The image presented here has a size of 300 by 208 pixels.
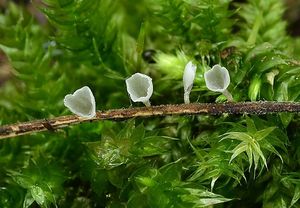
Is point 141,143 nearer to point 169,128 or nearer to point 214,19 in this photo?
point 169,128

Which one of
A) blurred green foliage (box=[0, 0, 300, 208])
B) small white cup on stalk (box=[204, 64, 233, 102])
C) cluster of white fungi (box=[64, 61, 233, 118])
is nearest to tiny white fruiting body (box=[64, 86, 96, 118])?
cluster of white fungi (box=[64, 61, 233, 118])

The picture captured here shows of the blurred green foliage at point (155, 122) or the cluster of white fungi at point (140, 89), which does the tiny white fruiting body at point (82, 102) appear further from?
the blurred green foliage at point (155, 122)

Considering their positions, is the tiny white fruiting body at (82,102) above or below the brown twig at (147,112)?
above

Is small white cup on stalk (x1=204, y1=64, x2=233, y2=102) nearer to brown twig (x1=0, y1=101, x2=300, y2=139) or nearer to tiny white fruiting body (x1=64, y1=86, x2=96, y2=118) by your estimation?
brown twig (x1=0, y1=101, x2=300, y2=139)

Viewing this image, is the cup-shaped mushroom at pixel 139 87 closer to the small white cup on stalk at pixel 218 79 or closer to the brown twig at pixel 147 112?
the brown twig at pixel 147 112

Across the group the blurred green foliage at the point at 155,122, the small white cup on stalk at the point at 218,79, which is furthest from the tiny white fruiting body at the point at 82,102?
the small white cup on stalk at the point at 218,79

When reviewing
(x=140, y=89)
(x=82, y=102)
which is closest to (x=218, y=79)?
(x=140, y=89)

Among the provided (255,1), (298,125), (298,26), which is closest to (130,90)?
(298,125)
